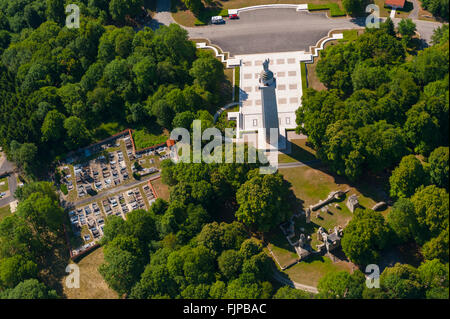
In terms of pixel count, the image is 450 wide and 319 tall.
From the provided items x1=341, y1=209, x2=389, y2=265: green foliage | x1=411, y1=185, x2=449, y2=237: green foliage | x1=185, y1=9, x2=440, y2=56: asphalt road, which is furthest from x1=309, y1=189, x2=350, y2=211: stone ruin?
x1=185, y1=9, x2=440, y2=56: asphalt road

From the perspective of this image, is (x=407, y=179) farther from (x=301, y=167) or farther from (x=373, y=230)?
(x=301, y=167)

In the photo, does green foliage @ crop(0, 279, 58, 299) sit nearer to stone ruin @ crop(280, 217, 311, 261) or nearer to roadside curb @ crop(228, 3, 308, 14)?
stone ruin @ crop(280, 217, 311, 261)

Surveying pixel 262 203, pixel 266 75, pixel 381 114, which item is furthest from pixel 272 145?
pixel 381 114

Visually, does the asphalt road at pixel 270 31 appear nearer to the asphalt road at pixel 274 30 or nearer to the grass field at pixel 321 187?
the asphalt road at pixel 274 30

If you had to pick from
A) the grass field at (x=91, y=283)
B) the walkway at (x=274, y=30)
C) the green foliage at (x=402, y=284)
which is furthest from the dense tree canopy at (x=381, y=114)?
the grass field at (x=91, y=283)

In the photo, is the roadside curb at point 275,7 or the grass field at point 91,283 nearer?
the grass field at point 91,283

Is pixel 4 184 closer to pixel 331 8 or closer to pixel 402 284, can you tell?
pixel 402 284

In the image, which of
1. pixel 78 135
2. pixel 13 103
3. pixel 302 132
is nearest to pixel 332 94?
pixel 302 132
